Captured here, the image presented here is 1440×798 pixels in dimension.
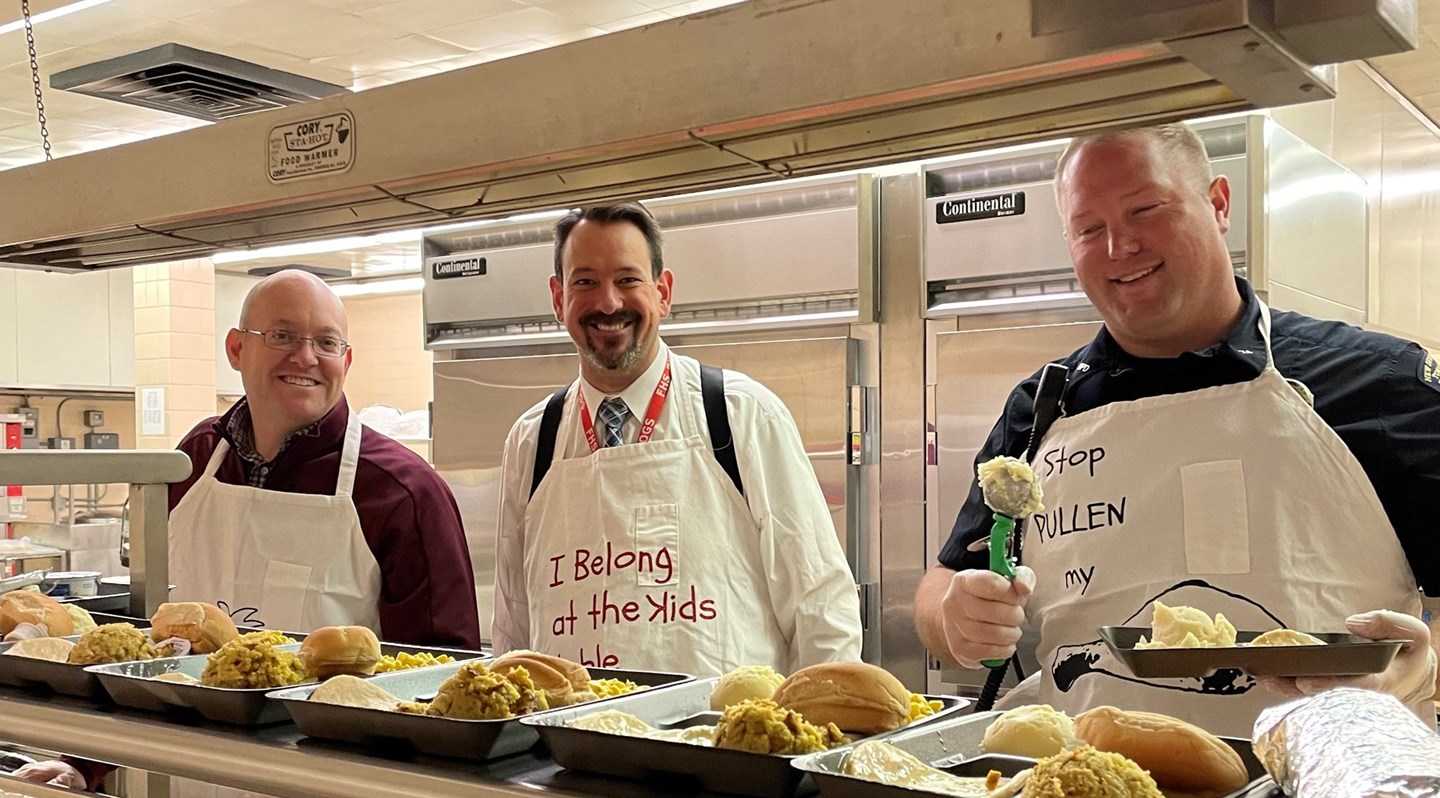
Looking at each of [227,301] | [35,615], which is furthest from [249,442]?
[227,301]

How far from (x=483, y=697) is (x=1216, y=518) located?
1.20 m

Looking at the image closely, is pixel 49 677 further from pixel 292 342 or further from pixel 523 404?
pixel 523 404

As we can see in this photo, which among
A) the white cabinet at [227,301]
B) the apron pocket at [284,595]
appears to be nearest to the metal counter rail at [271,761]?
the apron pocket at [284,595]

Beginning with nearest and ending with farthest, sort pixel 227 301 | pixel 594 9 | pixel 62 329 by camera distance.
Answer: pixel 594 9 → pixel 62 329 → pixel 227 301

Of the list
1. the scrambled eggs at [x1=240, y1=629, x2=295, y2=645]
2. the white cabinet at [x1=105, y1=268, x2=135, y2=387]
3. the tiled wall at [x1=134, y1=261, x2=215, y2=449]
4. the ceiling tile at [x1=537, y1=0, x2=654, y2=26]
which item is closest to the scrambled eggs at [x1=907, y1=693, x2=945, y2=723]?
the scrambled eggs at [x1=240, y1=629, x2=295, y2=645]

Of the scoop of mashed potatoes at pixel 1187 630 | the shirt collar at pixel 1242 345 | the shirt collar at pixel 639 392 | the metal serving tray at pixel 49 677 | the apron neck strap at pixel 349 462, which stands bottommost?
the metal serving tray at pixel 49 677

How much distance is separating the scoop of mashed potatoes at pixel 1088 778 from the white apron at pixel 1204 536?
90cm

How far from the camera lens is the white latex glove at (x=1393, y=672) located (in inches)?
49.3

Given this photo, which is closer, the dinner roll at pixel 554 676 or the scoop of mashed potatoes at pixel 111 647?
the dinner roll at pixel 554 676

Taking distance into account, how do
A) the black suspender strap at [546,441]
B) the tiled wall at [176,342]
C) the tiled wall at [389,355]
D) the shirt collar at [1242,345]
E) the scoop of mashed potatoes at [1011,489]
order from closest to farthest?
the scoop of mashed potatoes at [1011,489] → the shirt collar at [1242,345] → the black suspender strap at [546,441] → the tiled wall at [176,342] → the tiled wall at [389,355]

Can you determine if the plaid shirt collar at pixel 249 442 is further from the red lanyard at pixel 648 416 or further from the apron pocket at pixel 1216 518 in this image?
the apron pocket at pixel 1216 518

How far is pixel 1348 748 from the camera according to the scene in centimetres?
83

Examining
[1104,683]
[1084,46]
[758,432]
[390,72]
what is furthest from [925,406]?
[390,72]

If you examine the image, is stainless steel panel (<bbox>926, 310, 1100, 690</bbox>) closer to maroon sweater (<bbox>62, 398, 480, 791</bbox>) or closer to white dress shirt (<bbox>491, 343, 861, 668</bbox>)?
white dress shirt (<bbox>491, 343, 861, 668</bbox>)
